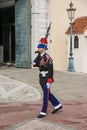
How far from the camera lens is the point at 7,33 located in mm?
25734

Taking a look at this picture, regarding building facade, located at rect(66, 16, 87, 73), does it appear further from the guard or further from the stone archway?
the guard

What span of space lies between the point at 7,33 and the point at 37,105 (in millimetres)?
14081

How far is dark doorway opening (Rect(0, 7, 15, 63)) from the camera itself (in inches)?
995

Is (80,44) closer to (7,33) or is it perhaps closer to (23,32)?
(23,32)

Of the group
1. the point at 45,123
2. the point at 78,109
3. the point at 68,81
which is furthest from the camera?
the point at 68,81

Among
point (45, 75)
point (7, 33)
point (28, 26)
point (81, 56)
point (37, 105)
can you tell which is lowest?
point (37, 105)

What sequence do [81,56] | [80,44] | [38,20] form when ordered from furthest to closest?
[38,20] → [80,44] → [81,56]

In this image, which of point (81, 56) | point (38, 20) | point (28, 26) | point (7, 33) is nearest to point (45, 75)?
point (81, 56)

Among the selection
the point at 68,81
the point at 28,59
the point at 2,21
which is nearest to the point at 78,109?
the point at 68,81

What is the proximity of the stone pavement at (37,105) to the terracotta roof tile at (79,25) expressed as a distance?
13.7ft

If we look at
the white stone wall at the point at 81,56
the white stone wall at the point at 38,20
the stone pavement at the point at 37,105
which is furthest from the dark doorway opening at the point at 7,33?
the stone pavement at the point at 37,105

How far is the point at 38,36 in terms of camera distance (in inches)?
880

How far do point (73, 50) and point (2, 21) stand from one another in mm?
5405

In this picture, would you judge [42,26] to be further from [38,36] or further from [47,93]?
[47,93]
